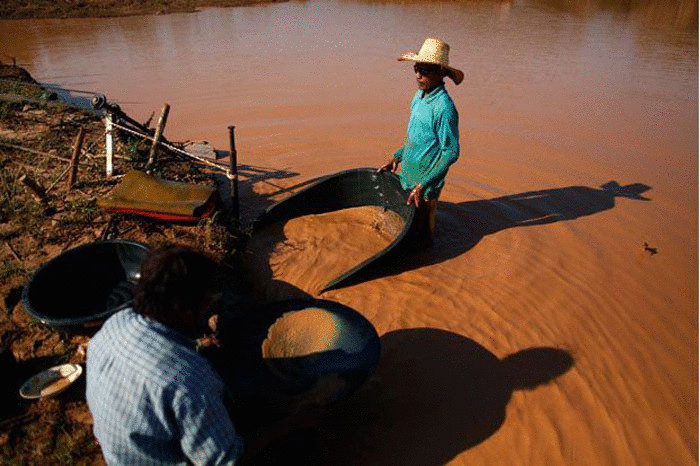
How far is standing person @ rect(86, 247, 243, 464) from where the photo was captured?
1397 mm

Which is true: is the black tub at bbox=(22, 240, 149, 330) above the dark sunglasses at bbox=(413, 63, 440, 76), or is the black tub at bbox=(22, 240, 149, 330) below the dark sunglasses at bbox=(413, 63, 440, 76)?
below

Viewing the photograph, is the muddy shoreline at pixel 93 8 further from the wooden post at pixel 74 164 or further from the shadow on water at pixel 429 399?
the shadow on water at pixel 429 399

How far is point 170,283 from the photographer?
1401 millimetres

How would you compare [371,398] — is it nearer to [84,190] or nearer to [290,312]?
[290,312]

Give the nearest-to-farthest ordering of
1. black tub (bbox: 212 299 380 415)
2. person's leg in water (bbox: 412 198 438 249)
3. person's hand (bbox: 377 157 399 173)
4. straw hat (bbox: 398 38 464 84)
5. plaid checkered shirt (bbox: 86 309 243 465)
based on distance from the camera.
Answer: plaid checkered shirt (bbox: 86 309 243 465), black tub (bbox: 212 299 380 415), straw hat (bbox: 398 38 464 84), person's leg in water (bbox: 412 198 438 249), person's hand (bbox: 377 157 399 173)

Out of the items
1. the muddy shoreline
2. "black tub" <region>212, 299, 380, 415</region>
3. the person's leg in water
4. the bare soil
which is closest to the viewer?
"black tub" <region>212, 299, 380, 415</region>

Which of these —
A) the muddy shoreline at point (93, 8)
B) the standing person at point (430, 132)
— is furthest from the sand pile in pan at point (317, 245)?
the muddy shoreline at point (93, 8)

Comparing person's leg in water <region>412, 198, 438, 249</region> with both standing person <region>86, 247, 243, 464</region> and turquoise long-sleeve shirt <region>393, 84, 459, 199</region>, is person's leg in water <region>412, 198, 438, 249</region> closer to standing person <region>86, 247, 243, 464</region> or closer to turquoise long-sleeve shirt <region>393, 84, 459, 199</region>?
turquoise long-sleeve shirt <region>393, 84, 459, 199</region>

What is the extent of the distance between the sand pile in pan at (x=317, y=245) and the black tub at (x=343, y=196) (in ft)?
0.25

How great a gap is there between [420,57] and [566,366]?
259 centimetres

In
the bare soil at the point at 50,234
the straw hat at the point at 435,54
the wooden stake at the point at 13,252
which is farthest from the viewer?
the wooden stake at the point at 13,252

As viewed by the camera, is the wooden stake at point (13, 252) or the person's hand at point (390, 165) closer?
the wooden stake at point (13, 252)

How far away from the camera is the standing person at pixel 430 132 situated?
3.47 metres

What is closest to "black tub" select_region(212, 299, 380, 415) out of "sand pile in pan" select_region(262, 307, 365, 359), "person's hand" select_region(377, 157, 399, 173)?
"sand pile in pan" select_region(262, 307, 365, 359)
